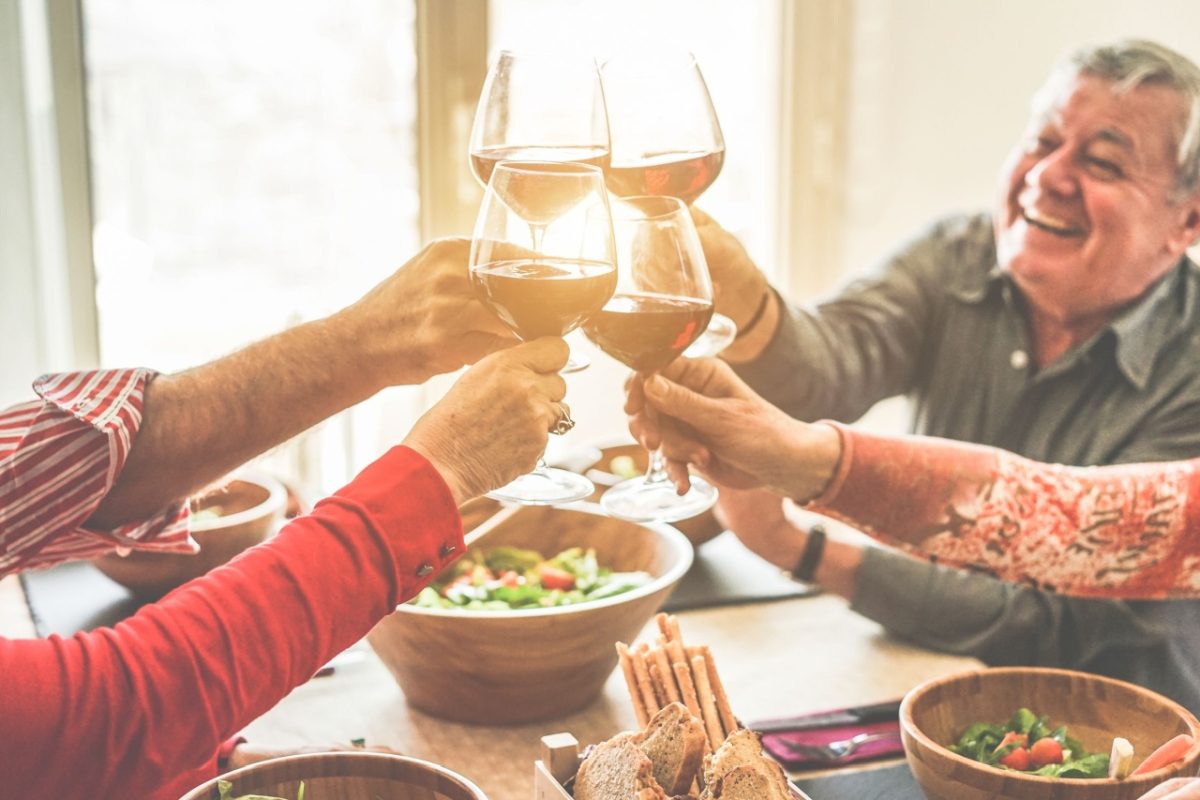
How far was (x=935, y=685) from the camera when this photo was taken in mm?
1227

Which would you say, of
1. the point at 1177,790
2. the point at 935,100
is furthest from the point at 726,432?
the point at 935,100

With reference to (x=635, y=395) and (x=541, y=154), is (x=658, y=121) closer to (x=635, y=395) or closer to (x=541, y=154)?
(x=541, y=154)

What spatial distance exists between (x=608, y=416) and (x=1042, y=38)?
154 centimetres

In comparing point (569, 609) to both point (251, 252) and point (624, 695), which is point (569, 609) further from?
point (251, 252)

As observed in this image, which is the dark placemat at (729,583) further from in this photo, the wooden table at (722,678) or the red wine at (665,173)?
the red wine at (665,173)

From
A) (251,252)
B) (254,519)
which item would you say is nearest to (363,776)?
(254,519)

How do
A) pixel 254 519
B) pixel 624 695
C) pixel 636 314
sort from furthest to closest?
pixel 254 519 → pixel 624 695 → pixel 636 314

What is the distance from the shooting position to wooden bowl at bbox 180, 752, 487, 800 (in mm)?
986

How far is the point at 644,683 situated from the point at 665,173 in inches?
20.0

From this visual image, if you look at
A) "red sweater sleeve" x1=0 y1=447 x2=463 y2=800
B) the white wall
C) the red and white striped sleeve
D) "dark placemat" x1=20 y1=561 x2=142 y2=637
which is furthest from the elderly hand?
the white wall

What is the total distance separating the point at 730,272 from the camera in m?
1.67

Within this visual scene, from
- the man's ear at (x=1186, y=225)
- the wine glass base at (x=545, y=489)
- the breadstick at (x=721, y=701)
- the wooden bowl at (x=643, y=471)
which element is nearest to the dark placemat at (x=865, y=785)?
the breadstick at (x=721, y=701)

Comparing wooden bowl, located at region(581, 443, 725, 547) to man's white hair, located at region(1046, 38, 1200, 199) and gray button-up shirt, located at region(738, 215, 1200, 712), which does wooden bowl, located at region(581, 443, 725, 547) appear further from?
man's white hair, located at region(1046, 38, 1200, 199)

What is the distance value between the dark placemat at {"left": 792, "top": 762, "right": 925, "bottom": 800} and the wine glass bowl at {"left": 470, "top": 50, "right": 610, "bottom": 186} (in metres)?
0.66
